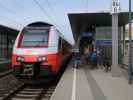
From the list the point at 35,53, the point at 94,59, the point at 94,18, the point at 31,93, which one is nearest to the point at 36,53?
the point at 35,53

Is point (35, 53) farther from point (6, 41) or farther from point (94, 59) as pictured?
point (6, 41)

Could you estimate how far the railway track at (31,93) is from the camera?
14.0 meters

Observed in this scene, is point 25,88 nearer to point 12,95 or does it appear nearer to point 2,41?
point 12,95

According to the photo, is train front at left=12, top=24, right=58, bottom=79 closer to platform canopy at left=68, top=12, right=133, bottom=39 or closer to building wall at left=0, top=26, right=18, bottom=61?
building wall at left=0, top=26, right=18, bottom=61

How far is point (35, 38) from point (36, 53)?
131 centimetres

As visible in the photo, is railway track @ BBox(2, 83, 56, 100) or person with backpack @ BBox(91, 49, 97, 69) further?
Answer: person with backpack @ BBox(91, 49, 97, 69)

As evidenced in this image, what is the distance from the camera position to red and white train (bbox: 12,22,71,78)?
51.8 ft

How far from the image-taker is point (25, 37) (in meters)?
17.1

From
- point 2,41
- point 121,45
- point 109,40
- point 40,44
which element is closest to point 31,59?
point 40,44

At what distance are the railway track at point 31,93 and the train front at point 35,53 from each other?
671 mm

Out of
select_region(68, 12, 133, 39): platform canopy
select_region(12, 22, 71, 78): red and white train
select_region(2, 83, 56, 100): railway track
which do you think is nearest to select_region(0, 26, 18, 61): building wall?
select_region(68, 12, 133, 39): platform canopy

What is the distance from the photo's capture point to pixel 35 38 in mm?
17031

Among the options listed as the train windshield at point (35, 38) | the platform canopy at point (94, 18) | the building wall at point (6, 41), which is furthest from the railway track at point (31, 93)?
the platform canopy at point (94, 18)

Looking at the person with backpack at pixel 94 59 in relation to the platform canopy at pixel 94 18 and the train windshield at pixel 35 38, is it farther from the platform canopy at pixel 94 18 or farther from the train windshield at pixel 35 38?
the train windshield at pixel 35 38
